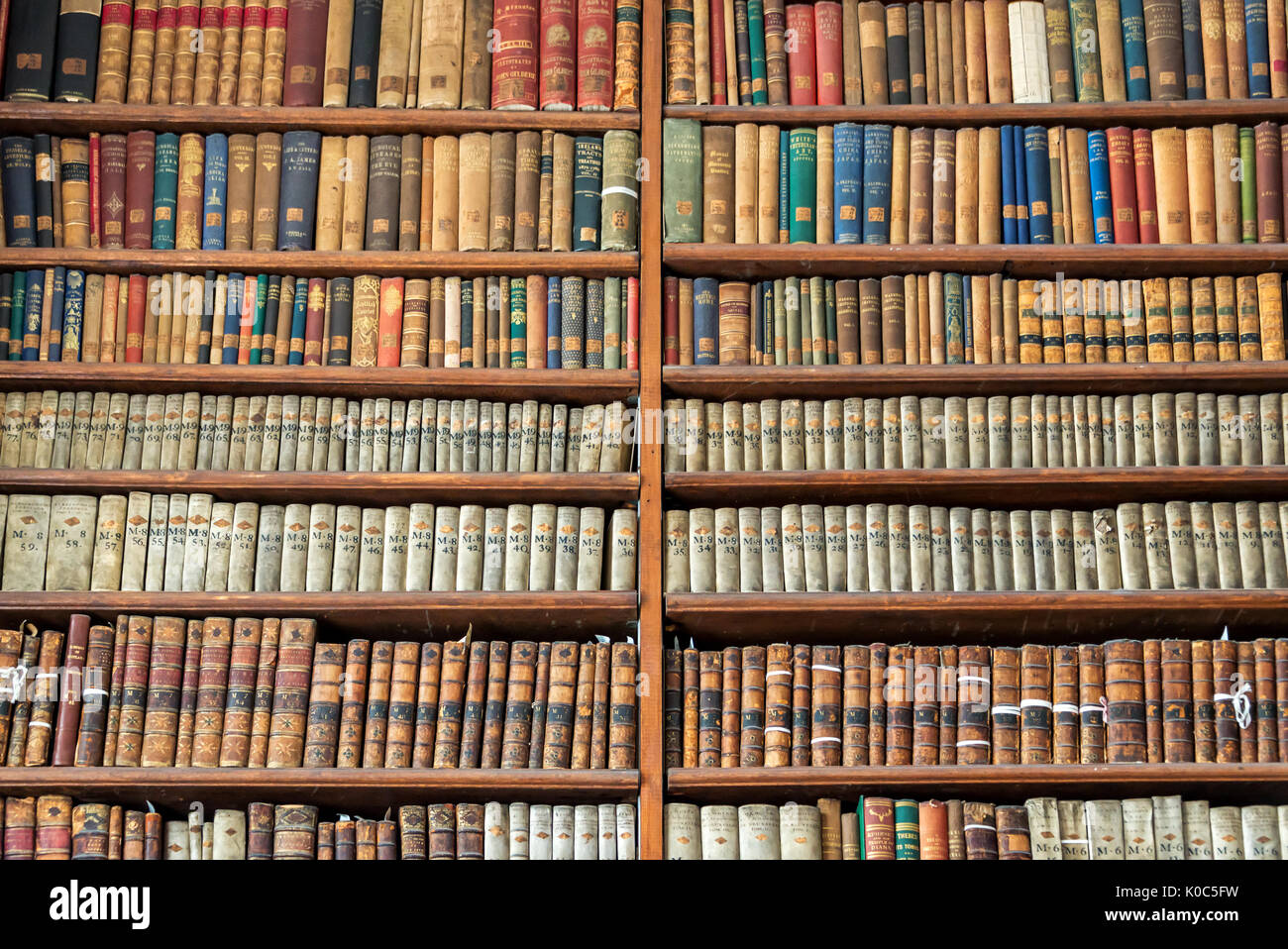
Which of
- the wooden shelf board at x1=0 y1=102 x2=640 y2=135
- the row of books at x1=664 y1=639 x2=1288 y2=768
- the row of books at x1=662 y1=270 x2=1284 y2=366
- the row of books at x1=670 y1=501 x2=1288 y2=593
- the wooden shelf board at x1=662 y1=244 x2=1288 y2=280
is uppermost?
the wooden shelf board at x1=0 y1=102 x2=640 y2=135

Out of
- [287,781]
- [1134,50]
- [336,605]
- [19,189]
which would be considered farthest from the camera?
[1134,50]

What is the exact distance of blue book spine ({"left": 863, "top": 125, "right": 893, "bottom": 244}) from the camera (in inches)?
130

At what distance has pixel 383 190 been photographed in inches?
131

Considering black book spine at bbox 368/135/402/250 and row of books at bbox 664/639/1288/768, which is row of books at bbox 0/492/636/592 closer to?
row of books at bbox 664/639/1288/768

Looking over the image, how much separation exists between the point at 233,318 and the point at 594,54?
929 millimetres

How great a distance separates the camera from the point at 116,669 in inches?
118

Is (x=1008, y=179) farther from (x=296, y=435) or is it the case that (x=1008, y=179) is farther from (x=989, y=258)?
(x=296, y=435)

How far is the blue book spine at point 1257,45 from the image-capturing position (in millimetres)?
3350

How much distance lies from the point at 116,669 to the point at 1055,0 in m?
2.32

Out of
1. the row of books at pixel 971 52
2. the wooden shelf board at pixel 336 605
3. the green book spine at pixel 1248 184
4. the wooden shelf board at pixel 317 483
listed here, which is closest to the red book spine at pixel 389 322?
the wooden shelf board at pixel 317 483

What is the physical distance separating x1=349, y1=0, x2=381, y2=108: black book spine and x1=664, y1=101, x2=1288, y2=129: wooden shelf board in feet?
2.04

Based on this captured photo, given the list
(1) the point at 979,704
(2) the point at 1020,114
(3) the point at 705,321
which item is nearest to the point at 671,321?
(3) the point at 705,321

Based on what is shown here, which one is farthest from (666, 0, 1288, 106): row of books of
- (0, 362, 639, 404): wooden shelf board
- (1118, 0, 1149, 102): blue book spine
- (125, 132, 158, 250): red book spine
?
(125, 132, 158, 250): red book spine
